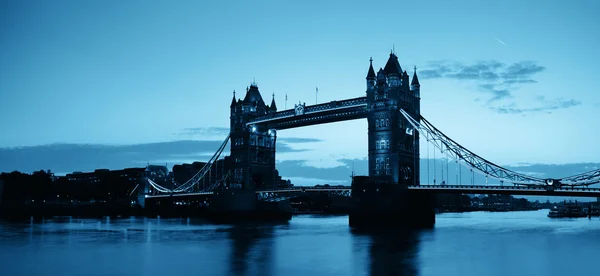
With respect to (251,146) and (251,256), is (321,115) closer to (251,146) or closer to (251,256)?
(251,146)

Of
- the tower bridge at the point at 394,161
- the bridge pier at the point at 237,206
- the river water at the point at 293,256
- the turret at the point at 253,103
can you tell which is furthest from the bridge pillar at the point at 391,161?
the turret at the point at 253,103

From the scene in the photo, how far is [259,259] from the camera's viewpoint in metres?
31.4

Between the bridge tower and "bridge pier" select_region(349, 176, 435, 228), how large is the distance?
91.0 feet

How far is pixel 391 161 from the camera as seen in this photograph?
64125 mm

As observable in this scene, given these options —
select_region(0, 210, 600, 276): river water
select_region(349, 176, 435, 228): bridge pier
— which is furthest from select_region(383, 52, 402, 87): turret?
select_region(0, 210, 600, 276): river water

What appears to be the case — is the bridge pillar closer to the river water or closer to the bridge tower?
the river water

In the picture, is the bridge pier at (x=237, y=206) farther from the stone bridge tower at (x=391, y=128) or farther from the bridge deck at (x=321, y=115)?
the stone bridge tower at (x=391, y=128)

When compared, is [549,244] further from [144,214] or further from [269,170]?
[144,214]

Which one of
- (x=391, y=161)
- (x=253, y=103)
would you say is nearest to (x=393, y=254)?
(x=391, y=161)

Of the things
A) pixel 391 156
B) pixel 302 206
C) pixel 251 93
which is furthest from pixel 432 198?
pixel 302 206

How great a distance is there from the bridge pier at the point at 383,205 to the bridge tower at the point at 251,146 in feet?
Result: 91.0

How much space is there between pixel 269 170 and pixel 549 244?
51720 mm

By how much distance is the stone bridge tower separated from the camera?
211 ft

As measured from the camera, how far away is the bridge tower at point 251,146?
86.2m
